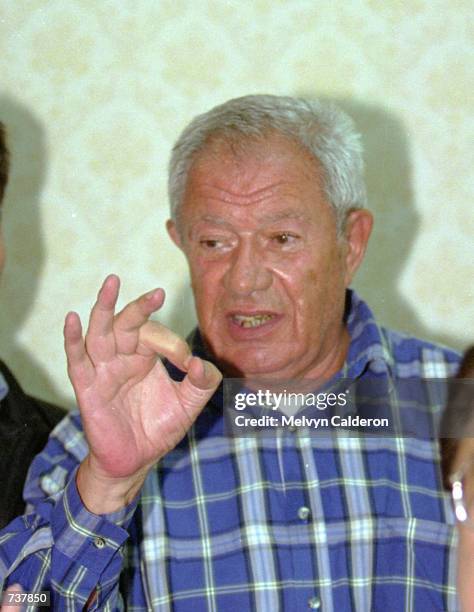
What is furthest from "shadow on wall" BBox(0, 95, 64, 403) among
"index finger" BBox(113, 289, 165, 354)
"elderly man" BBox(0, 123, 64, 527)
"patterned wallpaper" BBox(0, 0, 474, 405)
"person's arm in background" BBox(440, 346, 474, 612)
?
"person's arm in background" BBox(440, 346, 474, 612)

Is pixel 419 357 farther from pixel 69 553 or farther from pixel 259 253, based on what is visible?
pixel 69 553

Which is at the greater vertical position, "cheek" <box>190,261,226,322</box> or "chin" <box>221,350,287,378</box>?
"cheek" <box>190,261,226,322</box>

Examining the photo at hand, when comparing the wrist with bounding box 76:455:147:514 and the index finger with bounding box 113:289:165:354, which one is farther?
the wrist with bounding box 76:455:147:514

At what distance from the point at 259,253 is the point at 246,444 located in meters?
0.24

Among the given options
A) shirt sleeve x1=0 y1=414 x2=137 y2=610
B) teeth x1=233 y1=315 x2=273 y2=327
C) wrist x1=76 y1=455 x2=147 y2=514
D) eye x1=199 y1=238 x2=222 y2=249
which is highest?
eye x1=199 y1=238 x2=222 y2=249

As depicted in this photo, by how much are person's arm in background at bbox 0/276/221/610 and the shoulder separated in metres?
0.40

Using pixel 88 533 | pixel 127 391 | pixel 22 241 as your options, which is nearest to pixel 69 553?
pixel 88 533

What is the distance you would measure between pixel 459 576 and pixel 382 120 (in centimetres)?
112

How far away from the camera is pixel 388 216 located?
171 cm

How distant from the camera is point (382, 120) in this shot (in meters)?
1.69

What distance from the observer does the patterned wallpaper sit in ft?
5.49

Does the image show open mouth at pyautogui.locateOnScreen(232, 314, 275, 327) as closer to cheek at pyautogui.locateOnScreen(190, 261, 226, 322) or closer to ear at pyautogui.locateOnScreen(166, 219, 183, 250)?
cheek at pyautogui.locateOnScreen(190, 261, 226, 322)

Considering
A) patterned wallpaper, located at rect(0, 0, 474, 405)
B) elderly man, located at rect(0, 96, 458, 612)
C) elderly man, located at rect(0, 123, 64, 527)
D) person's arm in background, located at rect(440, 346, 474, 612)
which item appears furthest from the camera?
patterned wallpaper, located at rect(0, 0, 474, 405)

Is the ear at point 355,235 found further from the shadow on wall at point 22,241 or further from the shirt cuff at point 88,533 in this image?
the shadow on wall at point 22,241
